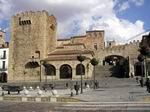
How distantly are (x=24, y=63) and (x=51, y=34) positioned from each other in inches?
359

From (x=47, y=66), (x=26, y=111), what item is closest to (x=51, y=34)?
(x=47, y=66)

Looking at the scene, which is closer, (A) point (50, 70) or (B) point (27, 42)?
(A) point (50, 70)

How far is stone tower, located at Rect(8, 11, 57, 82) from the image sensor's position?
63.5 m

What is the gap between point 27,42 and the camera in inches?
2539

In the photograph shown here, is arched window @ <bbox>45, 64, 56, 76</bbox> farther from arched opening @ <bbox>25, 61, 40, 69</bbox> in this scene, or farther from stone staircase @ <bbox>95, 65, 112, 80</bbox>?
stone staircase @ <bbox>95, 65, 112, 80</bbox>

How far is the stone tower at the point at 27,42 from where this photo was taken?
63.5 meters

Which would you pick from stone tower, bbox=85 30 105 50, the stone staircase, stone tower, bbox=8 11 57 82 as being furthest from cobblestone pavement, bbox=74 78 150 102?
stone tower, bbox=85 30 105 50

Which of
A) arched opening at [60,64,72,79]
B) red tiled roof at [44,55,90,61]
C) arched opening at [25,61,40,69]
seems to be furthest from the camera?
arched opening at [25,61,40,69]

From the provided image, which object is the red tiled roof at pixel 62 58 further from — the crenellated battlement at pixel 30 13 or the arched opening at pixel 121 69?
the crenellated battlement at pixel 30 13

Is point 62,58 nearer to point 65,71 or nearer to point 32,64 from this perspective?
point 65,71

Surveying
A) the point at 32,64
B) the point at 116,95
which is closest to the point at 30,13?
the point at 32,64

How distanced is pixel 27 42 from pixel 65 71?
9652 mm

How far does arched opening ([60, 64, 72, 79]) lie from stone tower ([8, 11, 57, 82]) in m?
4.43

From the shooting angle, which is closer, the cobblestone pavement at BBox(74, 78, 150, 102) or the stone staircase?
the cobblestone pavement at BBox(74, 78, 150, 102)
